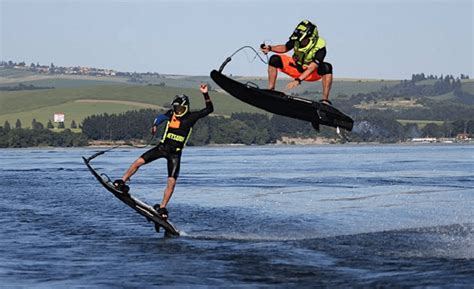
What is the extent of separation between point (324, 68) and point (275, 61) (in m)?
0.85

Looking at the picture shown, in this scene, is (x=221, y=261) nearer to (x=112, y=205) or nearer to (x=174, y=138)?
(x=174, y=138)

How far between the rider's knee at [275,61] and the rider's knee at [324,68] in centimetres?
68

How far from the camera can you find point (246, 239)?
18500mm

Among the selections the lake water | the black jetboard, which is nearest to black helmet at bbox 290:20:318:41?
the black jetboard

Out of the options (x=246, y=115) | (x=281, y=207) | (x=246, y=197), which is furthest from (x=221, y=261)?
(x=246, y=115)

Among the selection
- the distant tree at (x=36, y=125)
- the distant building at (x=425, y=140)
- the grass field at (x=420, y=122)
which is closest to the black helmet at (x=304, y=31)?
the distant tree at (x=36, y=125)

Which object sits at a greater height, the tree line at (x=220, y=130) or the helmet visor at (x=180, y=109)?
the helmet visor at (x=180, y=109)

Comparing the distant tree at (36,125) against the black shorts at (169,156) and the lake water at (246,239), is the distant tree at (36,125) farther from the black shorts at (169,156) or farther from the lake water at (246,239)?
the black shorts at (169,156)

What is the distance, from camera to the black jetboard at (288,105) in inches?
670

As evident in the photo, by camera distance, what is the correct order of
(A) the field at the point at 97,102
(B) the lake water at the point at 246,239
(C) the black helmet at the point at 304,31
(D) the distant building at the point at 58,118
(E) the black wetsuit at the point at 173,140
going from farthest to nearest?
(A) the field at the point at 97,102, (D) the distant building at the point at 58,118, (E) the black wetsuit at the point at 173,140, (C) the black helmet at the point at 304,31, (B) the lake water at the point at 246,239

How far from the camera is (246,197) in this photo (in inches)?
1252

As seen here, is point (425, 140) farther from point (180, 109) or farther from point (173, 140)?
point (180, 109)

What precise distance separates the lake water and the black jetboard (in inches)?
85.6

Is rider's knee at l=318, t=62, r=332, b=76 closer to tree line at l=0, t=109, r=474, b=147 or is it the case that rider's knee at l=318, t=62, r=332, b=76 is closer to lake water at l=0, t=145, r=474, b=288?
lake water at l=0, t=145, r=474, b=288
